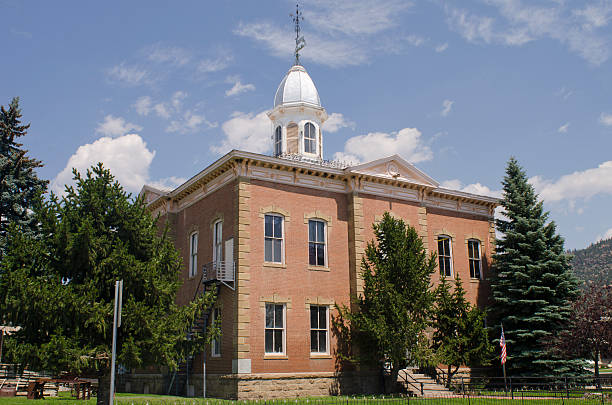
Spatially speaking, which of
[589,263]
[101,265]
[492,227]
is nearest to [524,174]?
[492,227]

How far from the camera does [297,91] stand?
3438cm

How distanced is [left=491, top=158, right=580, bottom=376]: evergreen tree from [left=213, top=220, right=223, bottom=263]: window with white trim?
15.6 meters

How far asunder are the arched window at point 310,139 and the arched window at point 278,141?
4.77 feet

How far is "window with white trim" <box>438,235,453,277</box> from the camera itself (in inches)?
1287

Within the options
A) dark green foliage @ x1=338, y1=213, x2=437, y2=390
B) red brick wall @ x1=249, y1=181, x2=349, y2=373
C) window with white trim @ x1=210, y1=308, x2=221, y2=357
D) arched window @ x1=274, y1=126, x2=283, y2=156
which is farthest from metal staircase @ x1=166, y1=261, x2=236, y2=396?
arched window @ x1=274, y1=126, x2=283, y2=156

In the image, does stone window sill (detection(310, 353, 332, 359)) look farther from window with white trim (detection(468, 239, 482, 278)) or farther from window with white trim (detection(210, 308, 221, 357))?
window with white trim (detection(468, 239, 482, 278))

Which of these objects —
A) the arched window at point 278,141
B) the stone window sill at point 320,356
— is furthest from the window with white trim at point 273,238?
the arched window at point 278,141

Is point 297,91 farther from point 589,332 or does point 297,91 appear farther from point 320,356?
point 589,332

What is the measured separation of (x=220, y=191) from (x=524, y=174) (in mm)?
18043

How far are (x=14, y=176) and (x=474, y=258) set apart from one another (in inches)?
1188

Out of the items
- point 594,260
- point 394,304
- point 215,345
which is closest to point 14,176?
point 215,345

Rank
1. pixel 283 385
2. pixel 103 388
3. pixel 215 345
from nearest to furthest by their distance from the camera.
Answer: pixel 103 388 → pixel 283 385 → pixel 215 345

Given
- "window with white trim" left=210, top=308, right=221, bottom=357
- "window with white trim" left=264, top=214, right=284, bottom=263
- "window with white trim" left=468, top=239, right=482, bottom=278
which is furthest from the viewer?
"window with white trim" left=468, top=239, right=482, bottom=278

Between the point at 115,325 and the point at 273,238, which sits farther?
the point at 273,238
